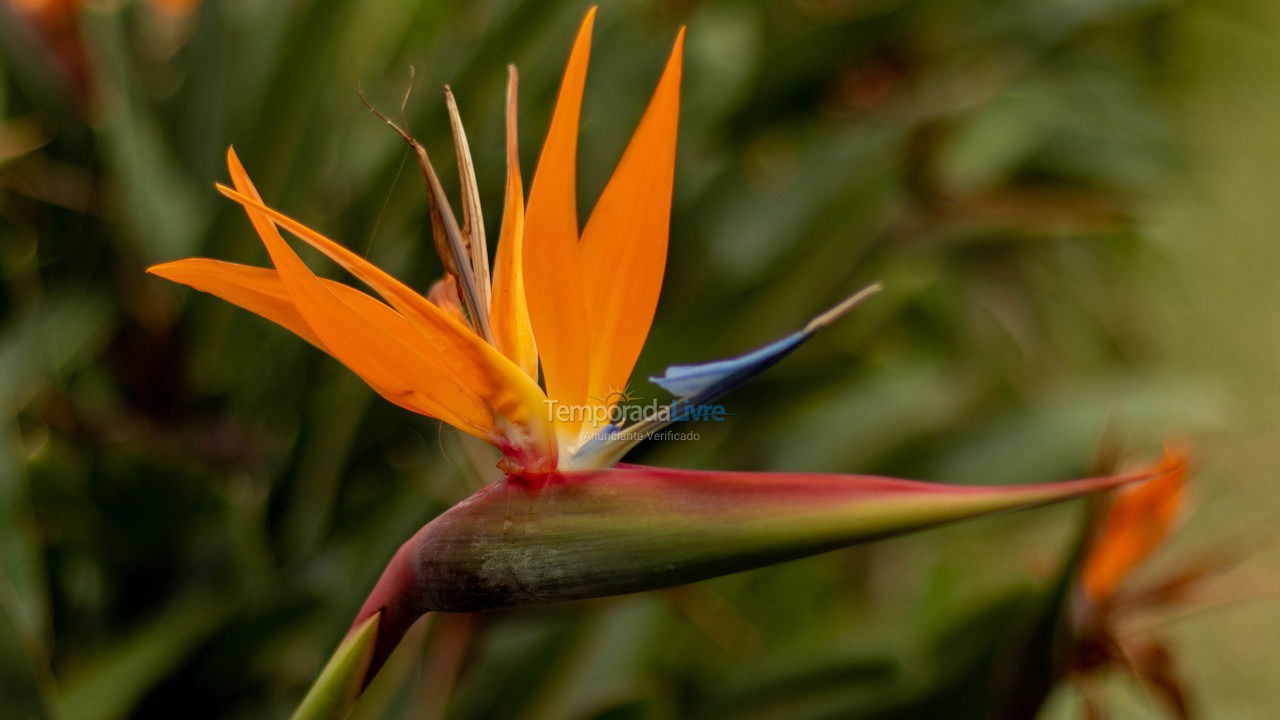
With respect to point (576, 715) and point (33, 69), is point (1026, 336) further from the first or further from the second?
point (33, 69)

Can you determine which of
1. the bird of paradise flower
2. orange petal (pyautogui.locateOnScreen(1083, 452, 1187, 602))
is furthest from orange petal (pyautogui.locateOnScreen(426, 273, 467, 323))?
orange petal (pyautogui.locateOnScreen(1083, 452, 1187, 602))

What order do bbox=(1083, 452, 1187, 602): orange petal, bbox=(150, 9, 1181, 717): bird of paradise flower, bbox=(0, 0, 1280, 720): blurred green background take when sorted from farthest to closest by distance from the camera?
bbox=(0, 0, 1280, 720): blurred green background
bbox=(1083, 452, 1187, 602): orange petal
bbox=(150, 9, 1181, 717): bird of paradise flower

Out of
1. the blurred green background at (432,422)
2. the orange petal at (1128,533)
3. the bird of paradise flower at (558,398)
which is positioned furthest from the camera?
the blurred green background at (432,422)

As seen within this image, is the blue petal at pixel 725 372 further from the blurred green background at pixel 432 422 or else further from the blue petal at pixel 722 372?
the blurred green background at pixel 432 422

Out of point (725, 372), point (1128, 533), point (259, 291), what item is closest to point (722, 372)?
point (725, 372)

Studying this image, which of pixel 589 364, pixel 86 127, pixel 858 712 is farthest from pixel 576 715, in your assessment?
pixel 86 127

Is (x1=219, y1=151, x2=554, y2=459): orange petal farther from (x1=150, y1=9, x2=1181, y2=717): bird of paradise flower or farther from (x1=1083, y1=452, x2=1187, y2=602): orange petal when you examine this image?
(x1=1083, y1=452, x2=1187, y2=602): orange petal

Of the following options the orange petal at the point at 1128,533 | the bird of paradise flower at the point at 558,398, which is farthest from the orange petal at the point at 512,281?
the orange petal at the point at 1128,533

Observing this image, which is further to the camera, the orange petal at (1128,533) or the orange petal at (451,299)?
the orange petal at (1128,533)
